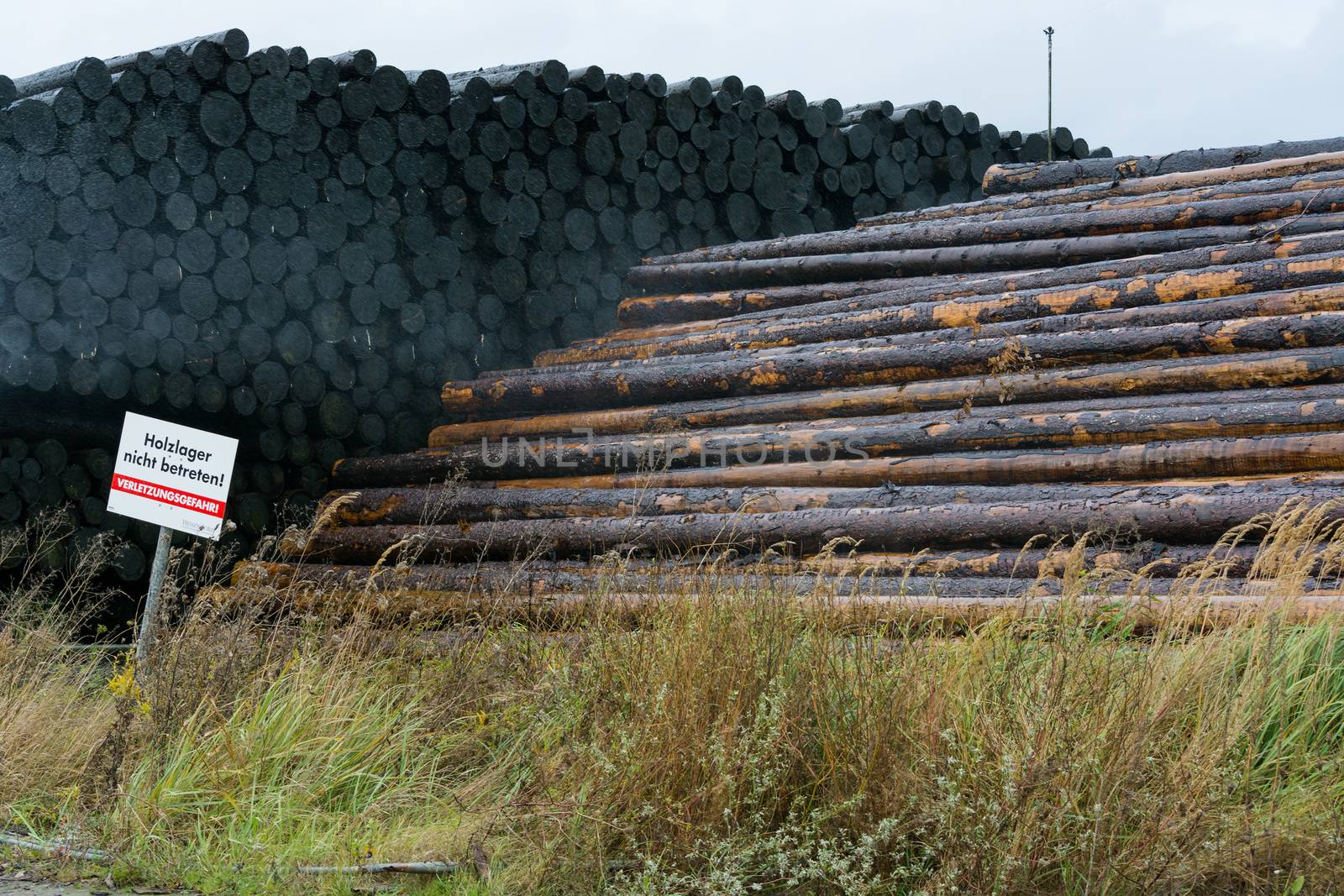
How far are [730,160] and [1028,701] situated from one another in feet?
26.1

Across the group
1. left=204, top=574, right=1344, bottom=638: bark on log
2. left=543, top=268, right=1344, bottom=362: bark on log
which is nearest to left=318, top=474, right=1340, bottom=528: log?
left=204, top=574, right=1344, bottom=638: bark on log

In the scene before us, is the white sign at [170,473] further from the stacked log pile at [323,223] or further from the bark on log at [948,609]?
the stacked log pile at [323,223]

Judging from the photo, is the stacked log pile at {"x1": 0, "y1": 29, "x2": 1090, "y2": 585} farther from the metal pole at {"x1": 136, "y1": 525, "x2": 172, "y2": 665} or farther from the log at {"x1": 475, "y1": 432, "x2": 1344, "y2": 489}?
the metal pole at {"x1": 136, "y1": 525, "x2": 172, "y2": 665}

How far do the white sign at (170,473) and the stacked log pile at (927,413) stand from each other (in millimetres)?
440

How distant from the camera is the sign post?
5461 millimetres

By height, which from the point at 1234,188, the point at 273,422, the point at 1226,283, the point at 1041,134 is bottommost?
the point at 273,422

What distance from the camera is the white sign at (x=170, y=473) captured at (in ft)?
17.9

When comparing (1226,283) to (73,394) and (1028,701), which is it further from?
(73,394)

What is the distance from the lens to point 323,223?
8719 millimetres

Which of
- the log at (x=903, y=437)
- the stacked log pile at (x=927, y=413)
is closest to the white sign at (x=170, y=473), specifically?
the stacked log pile at (x=927, y=413)

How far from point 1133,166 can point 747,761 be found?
794 cm

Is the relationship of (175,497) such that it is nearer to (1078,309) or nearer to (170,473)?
(170,473)

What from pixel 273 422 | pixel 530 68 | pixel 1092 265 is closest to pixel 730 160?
pixel 530 68

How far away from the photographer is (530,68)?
31.4 feet
